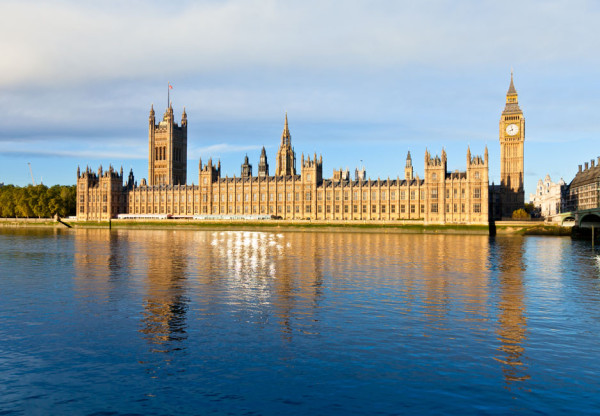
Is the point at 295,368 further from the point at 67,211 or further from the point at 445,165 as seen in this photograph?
the point at 67,211

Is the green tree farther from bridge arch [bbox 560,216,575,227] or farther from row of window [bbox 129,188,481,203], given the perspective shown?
row of window [bbox 129,188,481,203]

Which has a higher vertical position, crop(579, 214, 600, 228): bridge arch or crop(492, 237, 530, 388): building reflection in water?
crop(579, 214, 600, 228): bridge arch

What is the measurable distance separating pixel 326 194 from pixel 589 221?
6975 centimetres

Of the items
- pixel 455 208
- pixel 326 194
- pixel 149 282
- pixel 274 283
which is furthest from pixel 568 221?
pixel 149 282

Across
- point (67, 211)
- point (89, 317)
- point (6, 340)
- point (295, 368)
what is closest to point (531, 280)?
point (295, 368)

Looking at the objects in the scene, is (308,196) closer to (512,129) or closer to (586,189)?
(512,129)

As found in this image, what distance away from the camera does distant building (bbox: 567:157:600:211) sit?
503 feet

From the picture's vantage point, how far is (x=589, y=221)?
116125 mm

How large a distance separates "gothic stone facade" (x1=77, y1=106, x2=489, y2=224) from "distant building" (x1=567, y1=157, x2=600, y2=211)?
119 ft

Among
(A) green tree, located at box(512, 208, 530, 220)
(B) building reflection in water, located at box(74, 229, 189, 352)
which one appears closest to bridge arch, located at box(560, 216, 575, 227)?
(A) green tree, located at box(512, 208, 530, 220)

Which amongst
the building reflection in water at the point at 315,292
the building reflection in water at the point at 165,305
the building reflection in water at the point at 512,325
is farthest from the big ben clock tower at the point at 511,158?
the building reflection in water at the point at 165,305

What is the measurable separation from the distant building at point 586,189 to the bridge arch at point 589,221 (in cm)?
3066

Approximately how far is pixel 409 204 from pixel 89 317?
12481 centimetres

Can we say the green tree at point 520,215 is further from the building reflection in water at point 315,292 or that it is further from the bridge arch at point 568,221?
the building reflection in water at point 315,292
